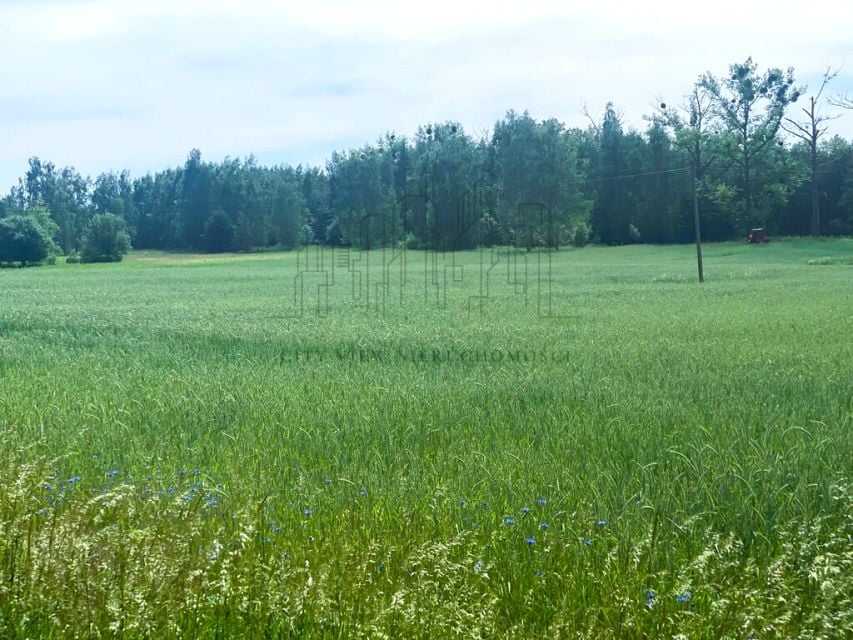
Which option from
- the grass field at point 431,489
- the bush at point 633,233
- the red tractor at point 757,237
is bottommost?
the grass field at point 431,489

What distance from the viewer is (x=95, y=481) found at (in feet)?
19.5

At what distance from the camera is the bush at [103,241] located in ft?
217

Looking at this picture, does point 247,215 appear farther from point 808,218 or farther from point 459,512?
point 459,512

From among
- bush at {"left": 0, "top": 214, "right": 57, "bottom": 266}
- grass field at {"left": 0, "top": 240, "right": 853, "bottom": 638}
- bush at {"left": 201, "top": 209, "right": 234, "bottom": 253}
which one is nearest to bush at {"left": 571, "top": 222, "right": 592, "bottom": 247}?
bush at {"left": 201, "top": 209, "right": 234, "bottom": 253}

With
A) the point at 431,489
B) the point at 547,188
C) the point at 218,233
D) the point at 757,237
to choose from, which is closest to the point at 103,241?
the point at 218,233

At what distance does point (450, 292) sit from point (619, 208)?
149 feet

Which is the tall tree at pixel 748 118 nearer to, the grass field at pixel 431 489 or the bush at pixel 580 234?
the bush at pixel 580 234

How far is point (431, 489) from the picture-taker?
18.3ft

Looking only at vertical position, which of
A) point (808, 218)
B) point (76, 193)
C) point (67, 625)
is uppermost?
point (76, 193)

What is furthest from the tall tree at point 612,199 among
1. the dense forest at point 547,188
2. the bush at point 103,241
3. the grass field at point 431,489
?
the grass field at point 431,489

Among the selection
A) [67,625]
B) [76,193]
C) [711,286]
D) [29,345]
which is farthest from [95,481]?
[76,193]

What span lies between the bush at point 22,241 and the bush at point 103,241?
12.2ft

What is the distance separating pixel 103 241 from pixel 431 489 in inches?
2604

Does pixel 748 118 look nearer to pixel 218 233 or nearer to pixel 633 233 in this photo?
pixel 633 233
